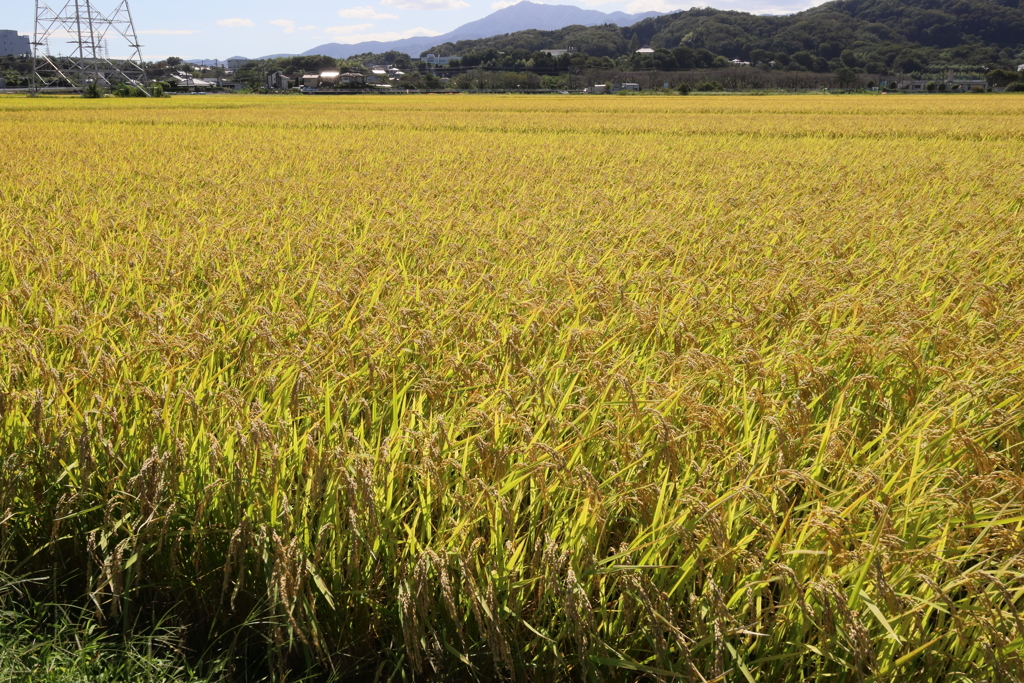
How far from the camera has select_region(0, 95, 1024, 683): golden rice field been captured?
139cm

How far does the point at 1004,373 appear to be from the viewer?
2475 mm

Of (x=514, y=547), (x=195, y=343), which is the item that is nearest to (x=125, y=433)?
(x=195, y=343)

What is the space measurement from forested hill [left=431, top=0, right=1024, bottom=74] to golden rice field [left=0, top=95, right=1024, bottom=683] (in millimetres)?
99905

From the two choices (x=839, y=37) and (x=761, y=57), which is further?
(x=839, y=37)

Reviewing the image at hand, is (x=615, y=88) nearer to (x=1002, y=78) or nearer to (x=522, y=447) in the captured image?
(x=1002, y=78)

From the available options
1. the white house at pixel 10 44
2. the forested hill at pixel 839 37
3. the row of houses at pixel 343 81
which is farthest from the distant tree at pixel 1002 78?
the white house at pixel 10 44

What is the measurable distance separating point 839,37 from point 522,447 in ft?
512

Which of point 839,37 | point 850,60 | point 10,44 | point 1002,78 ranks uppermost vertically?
point 10,44

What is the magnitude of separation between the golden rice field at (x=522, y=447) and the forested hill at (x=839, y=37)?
9990 centimetres

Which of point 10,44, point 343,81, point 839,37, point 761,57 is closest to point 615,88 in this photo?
point 343,81

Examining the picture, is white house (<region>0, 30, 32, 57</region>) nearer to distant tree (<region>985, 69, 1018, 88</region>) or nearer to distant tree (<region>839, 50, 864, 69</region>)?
distant tree (<region>839, 50, 864, 69</region>)

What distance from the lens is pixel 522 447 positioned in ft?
5.39

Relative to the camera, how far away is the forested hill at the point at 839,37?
10819cm

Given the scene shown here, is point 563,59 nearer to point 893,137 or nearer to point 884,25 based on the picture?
point 893,137
